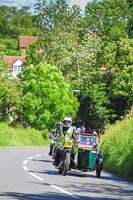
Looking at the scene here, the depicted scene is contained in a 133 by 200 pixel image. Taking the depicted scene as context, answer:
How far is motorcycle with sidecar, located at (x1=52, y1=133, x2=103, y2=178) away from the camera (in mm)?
22188

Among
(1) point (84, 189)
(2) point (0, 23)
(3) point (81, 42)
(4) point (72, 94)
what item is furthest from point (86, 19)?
(1) point (84, 189)

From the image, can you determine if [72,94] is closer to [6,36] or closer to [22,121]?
[22,121]

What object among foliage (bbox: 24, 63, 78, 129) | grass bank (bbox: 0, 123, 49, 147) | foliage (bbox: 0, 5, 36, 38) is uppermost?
foliage (bbox: 0, 5, 36, 38)

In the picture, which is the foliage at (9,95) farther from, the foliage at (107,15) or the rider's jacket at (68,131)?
the rider's jacket at (68,131)

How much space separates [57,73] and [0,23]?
74231 millimetres

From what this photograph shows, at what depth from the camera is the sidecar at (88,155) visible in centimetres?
2288

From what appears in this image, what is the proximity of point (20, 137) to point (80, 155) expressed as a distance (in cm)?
3938

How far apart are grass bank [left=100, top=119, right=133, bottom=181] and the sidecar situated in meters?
1.24

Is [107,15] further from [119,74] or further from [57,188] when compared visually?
[57,188]

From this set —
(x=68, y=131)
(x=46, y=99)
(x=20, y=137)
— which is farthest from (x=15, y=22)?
(x=68, y=131)

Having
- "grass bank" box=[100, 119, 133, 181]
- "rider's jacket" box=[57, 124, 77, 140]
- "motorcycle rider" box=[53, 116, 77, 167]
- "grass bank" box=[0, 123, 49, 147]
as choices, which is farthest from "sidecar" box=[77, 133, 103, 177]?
"grass bank" box=[0, 123, 49, 147]

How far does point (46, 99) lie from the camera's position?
252ft

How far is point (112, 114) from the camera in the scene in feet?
260

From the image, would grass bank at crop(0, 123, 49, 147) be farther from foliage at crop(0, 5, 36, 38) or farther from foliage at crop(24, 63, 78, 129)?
foliage at crop(0, 5, 36, 38)
